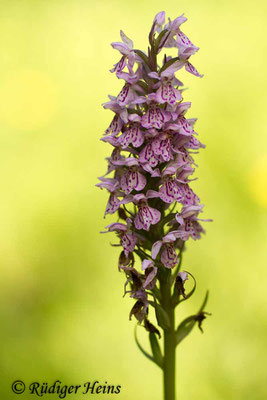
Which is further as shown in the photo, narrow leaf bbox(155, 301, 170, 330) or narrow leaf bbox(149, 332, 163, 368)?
narrow leaf bbox(149, 332, 163, 368)

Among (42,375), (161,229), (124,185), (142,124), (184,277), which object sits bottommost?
(42,375)

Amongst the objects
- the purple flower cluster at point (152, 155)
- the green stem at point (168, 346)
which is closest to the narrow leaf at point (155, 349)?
the green stem at point (168, 346)

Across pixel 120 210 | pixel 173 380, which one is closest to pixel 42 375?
pixel 173 380

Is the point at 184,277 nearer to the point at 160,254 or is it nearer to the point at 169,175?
the point at 160,254

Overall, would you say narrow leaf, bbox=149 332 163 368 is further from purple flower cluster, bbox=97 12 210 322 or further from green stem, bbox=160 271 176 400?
purple flower cluster, bbox=97 12 210 322

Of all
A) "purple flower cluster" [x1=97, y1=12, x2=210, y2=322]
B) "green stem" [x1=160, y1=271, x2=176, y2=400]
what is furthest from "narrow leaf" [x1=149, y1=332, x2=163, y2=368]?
"purple flower cluster" [x1=97, y1=12, x2=210, y2=322]

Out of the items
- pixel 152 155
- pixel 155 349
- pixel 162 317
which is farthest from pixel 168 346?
pixel 152 155

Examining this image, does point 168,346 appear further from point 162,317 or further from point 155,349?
point 162,317
